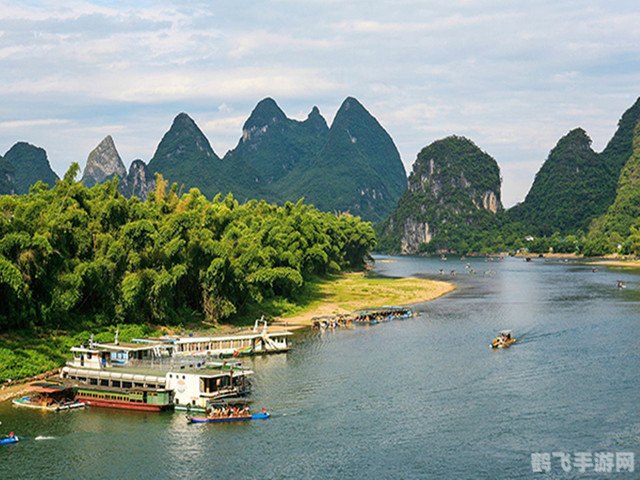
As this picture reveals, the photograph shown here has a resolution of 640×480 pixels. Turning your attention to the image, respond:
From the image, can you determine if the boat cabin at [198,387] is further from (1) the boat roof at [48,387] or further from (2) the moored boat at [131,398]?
(1) the boat roof at [48,387]

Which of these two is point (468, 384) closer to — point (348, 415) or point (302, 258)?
point (348, 415)

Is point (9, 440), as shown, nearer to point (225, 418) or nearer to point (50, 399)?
point (50, 399)

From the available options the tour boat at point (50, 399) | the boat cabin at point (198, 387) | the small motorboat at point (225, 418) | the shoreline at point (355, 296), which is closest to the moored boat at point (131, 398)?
the boat cabin at point (198, 387)

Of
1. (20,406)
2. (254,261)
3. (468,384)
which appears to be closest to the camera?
(20,406)

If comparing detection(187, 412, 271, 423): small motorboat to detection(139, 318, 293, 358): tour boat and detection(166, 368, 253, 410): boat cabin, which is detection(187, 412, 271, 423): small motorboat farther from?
detection(139, 318, 293, 358): tour boat

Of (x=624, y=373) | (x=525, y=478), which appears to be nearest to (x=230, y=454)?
(x=525, y=478)

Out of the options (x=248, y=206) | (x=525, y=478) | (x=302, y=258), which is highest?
(x=248, y=206)

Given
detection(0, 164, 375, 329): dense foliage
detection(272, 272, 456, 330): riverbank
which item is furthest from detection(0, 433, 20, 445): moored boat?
detection(272, 272, 456, 330): riverbank
